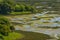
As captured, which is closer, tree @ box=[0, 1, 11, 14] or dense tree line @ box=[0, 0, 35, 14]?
tree @ box=[0, 1, 11, 14]

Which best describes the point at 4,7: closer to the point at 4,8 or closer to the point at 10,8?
the point at 4,8

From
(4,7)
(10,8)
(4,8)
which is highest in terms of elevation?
(4,7)

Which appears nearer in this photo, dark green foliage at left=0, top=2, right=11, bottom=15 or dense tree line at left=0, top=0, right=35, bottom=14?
dark green foliage at left=0, top=2, right=11, bottom=15

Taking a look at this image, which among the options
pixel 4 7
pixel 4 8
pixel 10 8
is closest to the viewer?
pixel 4 7

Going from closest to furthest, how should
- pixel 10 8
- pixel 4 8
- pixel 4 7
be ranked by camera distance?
pixel 4 7
pixel 4 8
pixel 10 8

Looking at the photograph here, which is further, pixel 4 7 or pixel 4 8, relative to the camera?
pixel 4 8

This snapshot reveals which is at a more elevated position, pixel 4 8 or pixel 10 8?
pixel 4 8

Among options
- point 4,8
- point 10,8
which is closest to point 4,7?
point 4,8

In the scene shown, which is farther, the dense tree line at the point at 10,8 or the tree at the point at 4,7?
the dense tree line at the point at 10,8

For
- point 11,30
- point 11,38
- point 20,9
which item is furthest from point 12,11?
point 11,38

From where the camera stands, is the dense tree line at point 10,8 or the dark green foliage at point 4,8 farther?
the dense tree line at point 10,8

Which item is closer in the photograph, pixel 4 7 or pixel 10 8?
pixel 4 7
